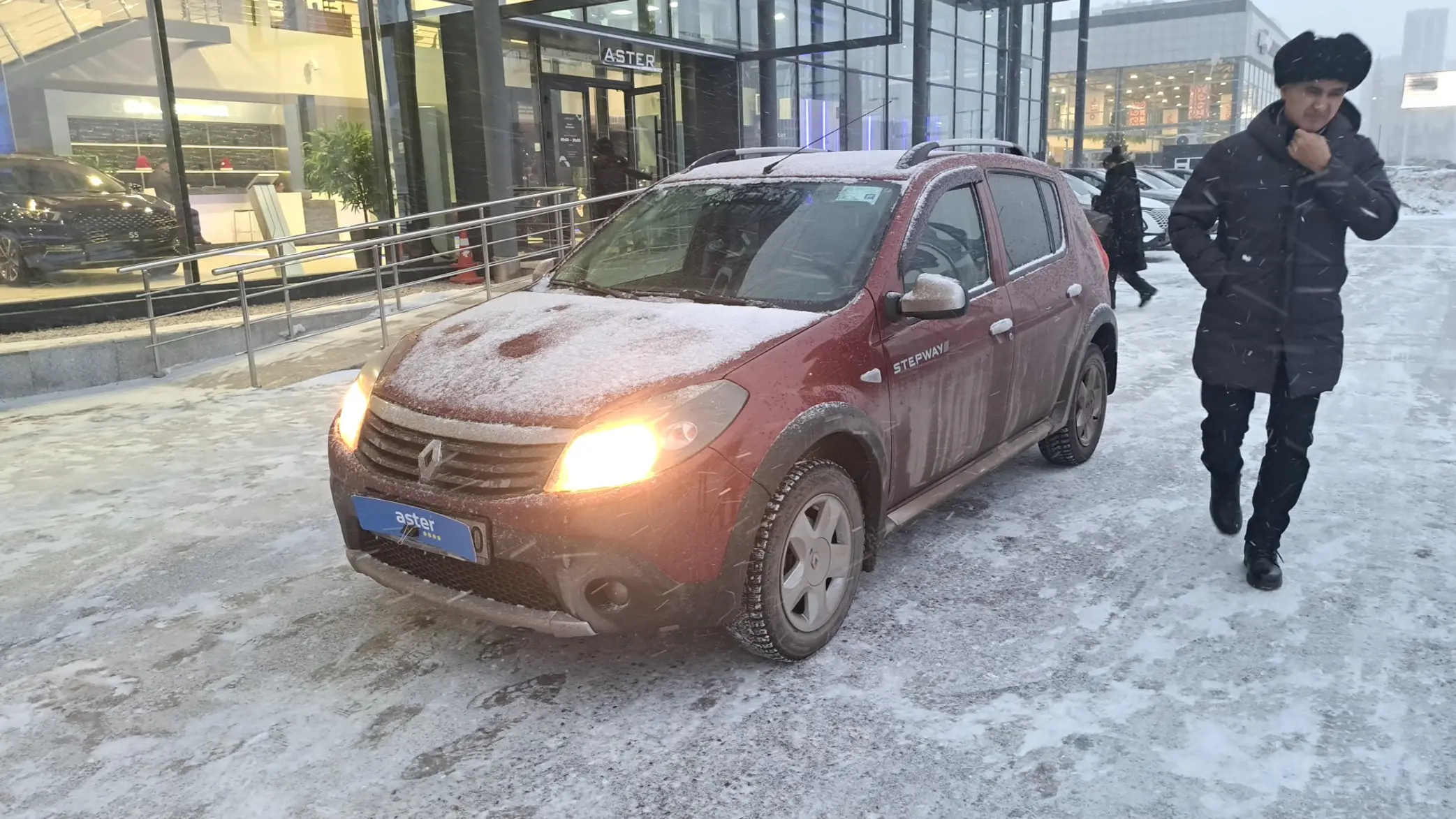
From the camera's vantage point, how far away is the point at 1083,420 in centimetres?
553

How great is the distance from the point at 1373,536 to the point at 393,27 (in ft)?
41.3

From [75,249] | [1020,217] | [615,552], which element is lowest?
[615,552]

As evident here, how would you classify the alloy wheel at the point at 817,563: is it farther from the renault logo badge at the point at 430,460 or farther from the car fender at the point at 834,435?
the renault logo badge at the point at 430,460

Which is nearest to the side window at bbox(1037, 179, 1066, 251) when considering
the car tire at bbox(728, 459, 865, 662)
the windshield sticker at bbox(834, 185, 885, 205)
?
the windshield sticker at bbox(834, 185, 885, 205)

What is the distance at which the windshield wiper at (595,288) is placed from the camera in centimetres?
409

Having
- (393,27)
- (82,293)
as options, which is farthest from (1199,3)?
(82,293)

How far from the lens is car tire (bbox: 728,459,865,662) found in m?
3.16

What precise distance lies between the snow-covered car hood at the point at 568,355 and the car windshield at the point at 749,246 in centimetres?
19

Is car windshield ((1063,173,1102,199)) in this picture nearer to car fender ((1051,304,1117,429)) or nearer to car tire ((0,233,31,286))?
car fender ((1051,304,1117,429))

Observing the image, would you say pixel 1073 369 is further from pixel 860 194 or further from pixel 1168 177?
pixel 1168 177

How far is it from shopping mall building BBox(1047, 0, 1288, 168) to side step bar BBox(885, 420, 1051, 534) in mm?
37830

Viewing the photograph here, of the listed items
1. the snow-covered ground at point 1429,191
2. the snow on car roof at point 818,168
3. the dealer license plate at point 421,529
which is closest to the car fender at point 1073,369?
the snow on car roof at point 818,168

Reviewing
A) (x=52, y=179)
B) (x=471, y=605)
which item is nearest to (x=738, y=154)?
(x=471, y=605)

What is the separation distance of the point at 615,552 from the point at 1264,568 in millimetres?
2669
